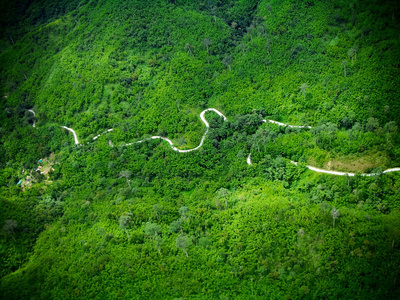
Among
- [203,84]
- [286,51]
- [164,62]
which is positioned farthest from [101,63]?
[286,51]

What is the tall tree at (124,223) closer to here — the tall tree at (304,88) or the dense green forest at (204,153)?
the dense green forest at (204,153)

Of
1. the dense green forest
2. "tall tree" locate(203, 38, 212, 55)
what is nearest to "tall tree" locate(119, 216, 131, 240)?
the dense green forest

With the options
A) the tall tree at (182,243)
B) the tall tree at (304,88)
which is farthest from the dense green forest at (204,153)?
the tall tree at (304,88)

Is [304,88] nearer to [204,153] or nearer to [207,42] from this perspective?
[204,153]

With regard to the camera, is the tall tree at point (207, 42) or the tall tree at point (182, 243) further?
the tall tree at point (207, 42)

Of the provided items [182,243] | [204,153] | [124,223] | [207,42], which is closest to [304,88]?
[204,153]

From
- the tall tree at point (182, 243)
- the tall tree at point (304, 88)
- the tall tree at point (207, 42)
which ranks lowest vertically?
the tall tree at point (182, 243)

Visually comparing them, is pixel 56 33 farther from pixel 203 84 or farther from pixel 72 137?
pixel 203 84

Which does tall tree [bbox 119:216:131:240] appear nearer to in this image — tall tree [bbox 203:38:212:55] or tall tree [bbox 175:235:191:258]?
tall tree [bbox 175:235:191:258]
